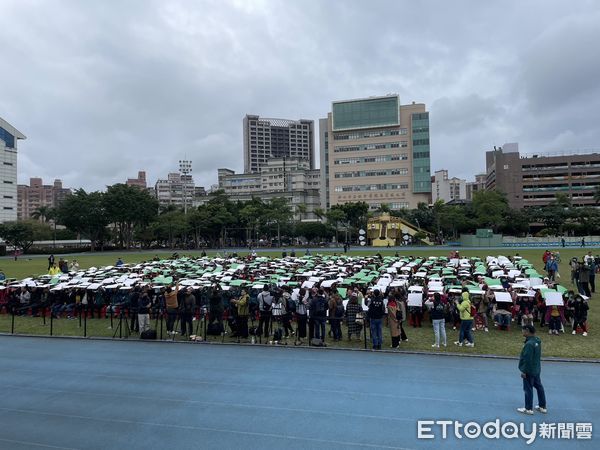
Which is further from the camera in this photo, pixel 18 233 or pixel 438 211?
pixel 438 211

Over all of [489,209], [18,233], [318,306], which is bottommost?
[318,306]

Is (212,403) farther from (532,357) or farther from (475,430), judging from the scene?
(532,357)

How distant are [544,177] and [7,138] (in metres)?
122

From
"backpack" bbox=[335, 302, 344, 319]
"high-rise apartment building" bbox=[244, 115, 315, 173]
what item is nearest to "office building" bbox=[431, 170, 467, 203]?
"high-rise apartment building" bbox=[244, 115, 315, 173]

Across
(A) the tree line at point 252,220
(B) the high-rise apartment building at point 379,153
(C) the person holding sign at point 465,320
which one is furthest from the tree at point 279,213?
(C) the person holding sign at point 465,320

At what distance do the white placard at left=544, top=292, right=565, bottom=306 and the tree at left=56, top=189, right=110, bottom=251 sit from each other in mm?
73374

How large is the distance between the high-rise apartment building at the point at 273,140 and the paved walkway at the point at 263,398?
516 feet

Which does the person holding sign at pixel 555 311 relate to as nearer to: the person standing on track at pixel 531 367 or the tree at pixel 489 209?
the person standing on track at pixel 531 367

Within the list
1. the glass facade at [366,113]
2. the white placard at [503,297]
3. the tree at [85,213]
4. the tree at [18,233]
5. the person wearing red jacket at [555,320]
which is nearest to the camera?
the person wearing red jacket at [555,320]

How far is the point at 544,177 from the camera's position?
9738 cm

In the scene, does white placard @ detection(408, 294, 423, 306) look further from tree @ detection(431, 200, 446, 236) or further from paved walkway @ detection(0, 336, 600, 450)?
tree @ detection(431, 200, 446, 236)

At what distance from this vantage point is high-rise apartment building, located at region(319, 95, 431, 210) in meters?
99.3

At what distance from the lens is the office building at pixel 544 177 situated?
94062 millimetres

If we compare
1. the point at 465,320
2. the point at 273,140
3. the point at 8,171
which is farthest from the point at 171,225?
the point at 273,140
